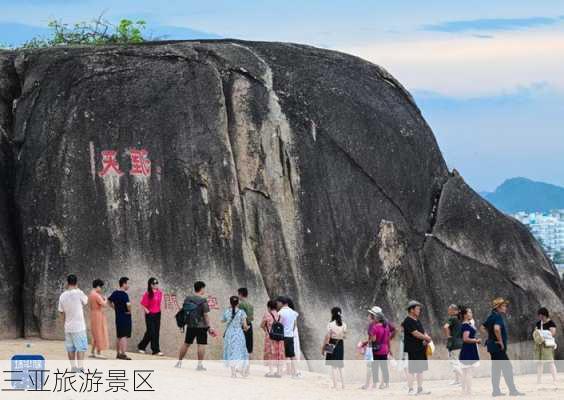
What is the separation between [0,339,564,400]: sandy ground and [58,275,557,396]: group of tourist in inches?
11.3

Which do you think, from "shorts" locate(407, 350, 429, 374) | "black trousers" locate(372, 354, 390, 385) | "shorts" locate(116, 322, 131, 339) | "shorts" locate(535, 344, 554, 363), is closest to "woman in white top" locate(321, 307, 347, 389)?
"black trousers" locate(372, 354, 390, 385)

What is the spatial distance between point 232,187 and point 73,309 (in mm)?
5904

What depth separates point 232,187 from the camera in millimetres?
28422

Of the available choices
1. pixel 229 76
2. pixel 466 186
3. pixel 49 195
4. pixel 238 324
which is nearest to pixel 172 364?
pixel 238 324

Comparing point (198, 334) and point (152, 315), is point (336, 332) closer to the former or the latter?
point (198, 334)

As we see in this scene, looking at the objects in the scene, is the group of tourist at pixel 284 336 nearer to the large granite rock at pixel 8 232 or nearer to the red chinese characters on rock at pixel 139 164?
the large granite rock at pixel 8 232

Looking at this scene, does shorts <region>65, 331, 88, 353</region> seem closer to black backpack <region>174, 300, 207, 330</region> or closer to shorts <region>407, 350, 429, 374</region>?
black backpack <region>174, 300, 207, 330</region>

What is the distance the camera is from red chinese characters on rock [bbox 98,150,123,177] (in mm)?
27969

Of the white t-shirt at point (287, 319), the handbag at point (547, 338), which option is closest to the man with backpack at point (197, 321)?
the white t-shirt at point (287, 319)

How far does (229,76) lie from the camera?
95.3ft

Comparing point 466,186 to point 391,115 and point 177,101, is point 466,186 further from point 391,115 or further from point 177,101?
point 177,101

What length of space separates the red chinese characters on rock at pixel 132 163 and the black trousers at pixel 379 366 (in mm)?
5760

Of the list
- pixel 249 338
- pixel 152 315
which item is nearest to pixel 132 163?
pixel 152 315

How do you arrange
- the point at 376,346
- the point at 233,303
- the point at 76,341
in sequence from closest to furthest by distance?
the point at 76,341
the point at 376,346
the point at 233,303
